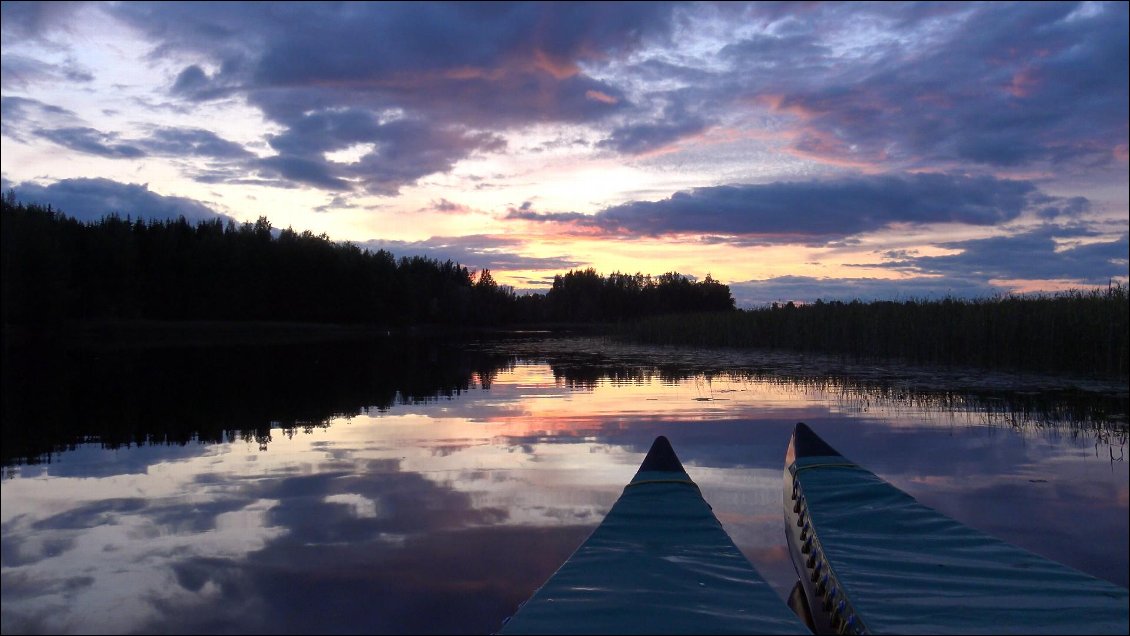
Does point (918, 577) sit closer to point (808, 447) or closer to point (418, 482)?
point (808, 447)

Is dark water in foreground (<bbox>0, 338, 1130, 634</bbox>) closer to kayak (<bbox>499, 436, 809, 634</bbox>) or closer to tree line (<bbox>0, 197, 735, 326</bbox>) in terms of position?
kayak (<bbox>499, 436, 809, 634</bbox>)

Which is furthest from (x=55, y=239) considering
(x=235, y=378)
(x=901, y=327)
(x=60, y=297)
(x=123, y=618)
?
(x=123, y=618)

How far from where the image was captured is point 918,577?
102 inches

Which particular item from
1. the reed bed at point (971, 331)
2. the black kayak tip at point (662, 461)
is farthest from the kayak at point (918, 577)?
the reed bed at point (971, 331)

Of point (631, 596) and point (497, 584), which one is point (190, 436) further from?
point (631, 596)

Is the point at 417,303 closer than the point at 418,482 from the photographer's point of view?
No

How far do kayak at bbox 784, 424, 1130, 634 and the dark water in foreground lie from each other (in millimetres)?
393

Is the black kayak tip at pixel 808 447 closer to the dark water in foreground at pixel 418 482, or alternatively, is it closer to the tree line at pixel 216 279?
the dark water in foreground at pixel 418 482

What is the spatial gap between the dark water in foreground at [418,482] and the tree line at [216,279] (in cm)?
2783

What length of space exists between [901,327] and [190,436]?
13138mm

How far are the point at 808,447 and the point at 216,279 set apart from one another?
45920 mm

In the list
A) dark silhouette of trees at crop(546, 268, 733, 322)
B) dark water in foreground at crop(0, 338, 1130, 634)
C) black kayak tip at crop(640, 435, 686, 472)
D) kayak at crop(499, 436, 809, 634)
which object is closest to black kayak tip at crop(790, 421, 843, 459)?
dark water in foreground at crop(0, 338, 1130, 634)

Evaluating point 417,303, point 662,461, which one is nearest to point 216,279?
point 417,303

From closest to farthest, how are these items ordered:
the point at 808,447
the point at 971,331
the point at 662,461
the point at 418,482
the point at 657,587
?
the point at 657,587, the point at 662,461, the point at 808,447, the point at 418,482, the point at 971,331
